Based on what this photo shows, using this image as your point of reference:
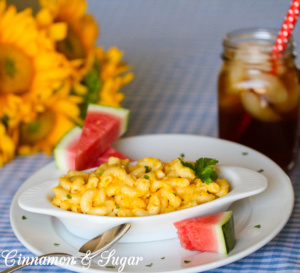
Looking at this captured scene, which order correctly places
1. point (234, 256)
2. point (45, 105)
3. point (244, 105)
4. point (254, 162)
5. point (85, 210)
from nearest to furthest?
point (234, 256), point (85, 210), point (254, 162), point (244, 105), point (45, 105)

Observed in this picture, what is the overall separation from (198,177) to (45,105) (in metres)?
0.71

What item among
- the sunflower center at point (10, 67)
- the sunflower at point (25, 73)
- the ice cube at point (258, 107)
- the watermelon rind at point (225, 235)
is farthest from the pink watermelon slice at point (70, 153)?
the watermelon rind at point (225, 235)

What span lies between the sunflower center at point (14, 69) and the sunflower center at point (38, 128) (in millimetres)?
133

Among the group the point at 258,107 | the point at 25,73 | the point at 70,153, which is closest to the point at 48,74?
the point at 25,73

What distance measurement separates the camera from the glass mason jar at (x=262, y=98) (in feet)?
5.43

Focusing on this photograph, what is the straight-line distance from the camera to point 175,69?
2557 millimetres

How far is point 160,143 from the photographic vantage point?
174 centimetres

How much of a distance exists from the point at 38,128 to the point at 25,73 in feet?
0.68

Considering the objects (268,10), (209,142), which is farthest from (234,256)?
(268,10)

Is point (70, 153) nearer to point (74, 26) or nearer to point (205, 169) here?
point (205, 169)

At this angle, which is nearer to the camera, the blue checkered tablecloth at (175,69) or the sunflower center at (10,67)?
the blue checkered tablecloth at (175,69)

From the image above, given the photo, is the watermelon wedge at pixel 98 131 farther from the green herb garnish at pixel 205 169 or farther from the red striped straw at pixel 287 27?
the red striped straw at pixel 287 27

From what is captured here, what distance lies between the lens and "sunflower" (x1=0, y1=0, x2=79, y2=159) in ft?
5.72

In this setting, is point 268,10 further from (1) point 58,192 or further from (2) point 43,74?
(1) point 58,192
